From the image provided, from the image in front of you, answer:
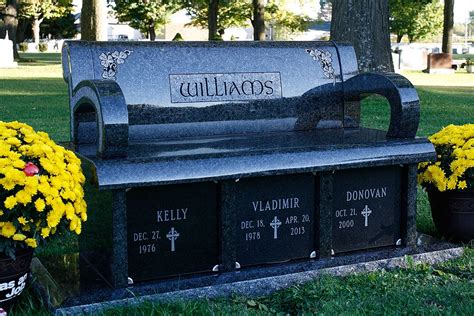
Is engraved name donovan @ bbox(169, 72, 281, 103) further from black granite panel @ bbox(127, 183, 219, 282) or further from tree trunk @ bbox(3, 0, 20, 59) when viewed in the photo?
tree trunk @ bbox(3, 0, 20, 59)

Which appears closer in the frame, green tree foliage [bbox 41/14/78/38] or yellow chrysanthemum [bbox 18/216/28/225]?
yellow chrysanthemum [bbox 18/216/28/225]

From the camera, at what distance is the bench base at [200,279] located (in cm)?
372

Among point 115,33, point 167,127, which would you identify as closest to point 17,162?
point 167,127

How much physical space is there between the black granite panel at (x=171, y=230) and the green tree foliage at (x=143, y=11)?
135 feet

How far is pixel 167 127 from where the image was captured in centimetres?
462

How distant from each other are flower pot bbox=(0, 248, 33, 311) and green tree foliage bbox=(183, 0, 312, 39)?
36050 millimetres

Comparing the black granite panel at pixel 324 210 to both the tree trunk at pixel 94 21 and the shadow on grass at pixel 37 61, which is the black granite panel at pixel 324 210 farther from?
the shadow on grass at pixel 37 61

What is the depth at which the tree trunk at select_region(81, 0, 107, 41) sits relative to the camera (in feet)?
50.3

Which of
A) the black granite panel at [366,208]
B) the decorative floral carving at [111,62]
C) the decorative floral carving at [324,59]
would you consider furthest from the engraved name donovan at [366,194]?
A: the decorative floral carving at [111,62]

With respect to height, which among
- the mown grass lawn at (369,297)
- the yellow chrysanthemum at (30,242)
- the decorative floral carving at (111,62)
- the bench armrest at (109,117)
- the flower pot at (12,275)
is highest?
the decorative floral carving at (111,62)

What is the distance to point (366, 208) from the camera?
4551 millimetres

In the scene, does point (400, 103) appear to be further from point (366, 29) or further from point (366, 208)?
point (366, 29)

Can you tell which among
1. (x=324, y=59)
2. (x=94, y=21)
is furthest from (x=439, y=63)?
(x=324, y=59)

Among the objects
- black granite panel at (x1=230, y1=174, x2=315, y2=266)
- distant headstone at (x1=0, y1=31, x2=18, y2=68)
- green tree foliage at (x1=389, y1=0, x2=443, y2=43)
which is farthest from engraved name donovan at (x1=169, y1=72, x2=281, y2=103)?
green tree foliage at (x1=389, y1=0, x2=443, y2=43)
